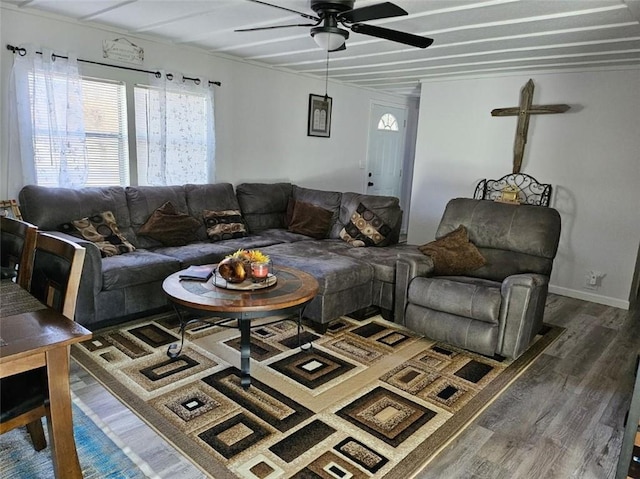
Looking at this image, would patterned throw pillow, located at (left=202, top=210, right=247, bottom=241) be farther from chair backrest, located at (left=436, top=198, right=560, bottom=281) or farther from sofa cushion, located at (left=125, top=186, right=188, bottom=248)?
chair backrest, located at (left=436, top=198, right=560, bottom=281)

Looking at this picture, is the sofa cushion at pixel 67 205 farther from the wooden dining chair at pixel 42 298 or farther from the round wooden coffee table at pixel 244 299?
the wooden dining chair at pixel 42 298

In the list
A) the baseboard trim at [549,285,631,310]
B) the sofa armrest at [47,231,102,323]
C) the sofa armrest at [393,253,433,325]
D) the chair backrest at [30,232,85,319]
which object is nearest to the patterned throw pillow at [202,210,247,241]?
the sofa armrest at [47,231,102,323]

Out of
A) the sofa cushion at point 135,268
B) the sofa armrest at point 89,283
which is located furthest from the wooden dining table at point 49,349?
the sofa cushion at point 135,268

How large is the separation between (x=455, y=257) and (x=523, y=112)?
2.21m

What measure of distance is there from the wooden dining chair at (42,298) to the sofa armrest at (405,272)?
236 cm

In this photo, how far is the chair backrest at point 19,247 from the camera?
6.01 feet

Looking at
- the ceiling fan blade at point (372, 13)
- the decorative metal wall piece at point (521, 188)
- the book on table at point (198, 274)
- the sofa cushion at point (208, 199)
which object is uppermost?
the ceiling fan blade at point (372, 13)

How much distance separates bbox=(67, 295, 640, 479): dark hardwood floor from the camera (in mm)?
1982

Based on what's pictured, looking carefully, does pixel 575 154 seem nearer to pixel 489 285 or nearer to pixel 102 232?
pixel 489 285

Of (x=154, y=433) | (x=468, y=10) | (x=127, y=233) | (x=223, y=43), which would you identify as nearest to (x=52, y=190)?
(x=127, y=233)

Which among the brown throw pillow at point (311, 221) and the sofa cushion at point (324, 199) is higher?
the sofa cushion at point (324, 199)

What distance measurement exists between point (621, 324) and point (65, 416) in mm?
4318

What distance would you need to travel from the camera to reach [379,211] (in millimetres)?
4426

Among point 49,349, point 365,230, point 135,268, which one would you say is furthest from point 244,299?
point 365,230
